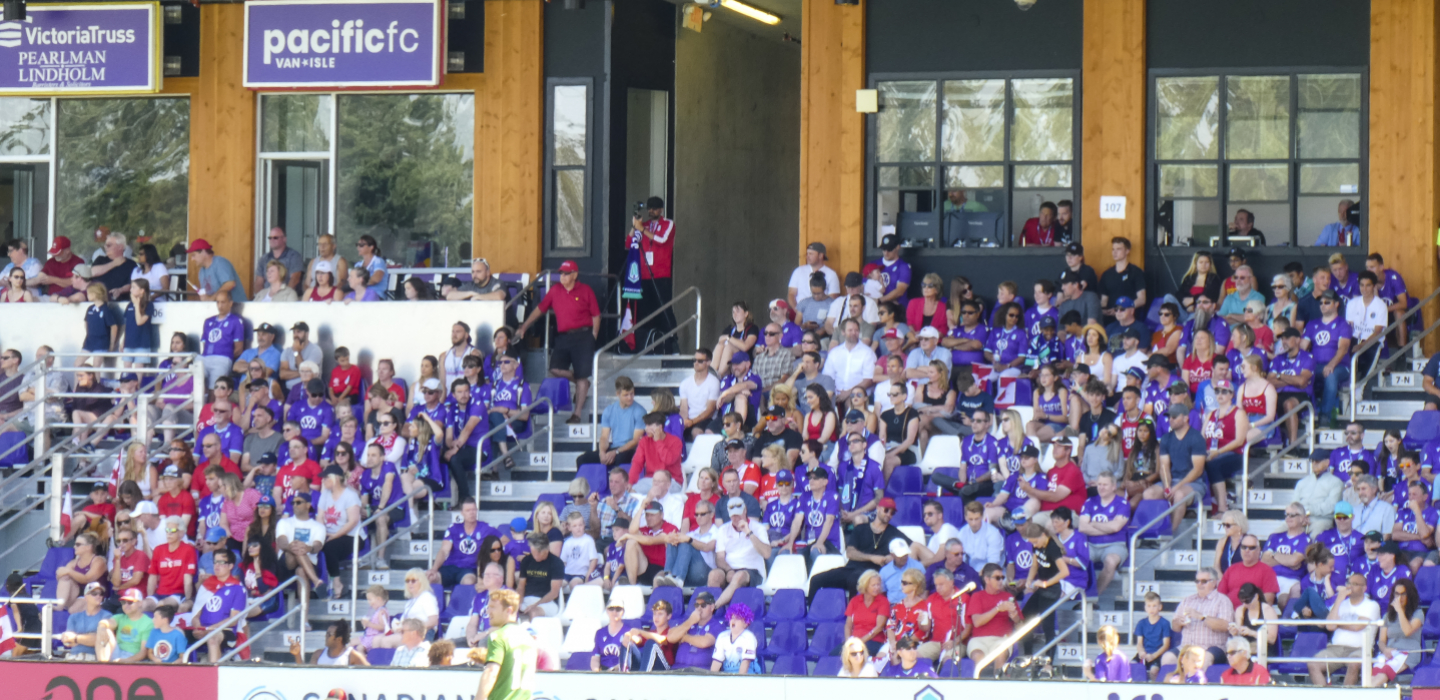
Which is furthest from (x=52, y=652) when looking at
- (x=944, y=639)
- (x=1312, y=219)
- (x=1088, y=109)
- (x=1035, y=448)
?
(x=1312, y=219)

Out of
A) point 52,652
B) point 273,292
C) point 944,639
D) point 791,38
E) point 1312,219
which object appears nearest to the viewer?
point 944,639

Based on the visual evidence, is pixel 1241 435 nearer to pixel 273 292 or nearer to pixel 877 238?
pixel 877 238

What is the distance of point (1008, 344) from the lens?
55.5ft

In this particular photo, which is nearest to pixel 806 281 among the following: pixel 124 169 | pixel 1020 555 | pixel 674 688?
pixel 1020 555

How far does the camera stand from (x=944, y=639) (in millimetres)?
13320

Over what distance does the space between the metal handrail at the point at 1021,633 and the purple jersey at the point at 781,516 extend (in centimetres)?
209

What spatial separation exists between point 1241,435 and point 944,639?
10.7ft

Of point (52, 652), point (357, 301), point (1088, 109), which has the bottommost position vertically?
point (52, 652)

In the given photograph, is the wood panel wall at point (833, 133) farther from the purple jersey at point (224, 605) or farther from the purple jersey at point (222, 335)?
the purple jersey at point (224, 605)

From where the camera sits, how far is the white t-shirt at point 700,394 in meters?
16.8

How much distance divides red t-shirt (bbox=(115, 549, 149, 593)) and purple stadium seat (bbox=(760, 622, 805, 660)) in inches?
206

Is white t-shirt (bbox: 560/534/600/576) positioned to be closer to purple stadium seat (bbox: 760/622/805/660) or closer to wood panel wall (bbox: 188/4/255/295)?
purple stadium seat (bbox: 760/622/805/660)

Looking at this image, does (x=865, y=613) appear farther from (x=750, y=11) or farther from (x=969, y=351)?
(x=750, y=11)

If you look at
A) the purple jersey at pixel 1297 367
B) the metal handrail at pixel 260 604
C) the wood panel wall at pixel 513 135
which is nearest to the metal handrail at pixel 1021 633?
the purple jersey at pixel 1297 367
